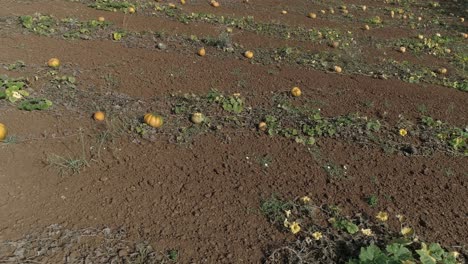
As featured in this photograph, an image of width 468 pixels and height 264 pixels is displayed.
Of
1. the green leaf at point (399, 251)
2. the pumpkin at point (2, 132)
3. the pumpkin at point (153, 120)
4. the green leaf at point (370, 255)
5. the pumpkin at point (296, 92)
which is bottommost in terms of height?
the pumpkin at point (2, 132)

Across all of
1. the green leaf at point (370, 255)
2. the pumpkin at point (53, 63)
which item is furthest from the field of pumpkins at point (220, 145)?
the pumpkin at point (53, 63)

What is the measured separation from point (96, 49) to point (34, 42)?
47.3 inches

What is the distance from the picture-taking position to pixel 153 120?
17.8 ft

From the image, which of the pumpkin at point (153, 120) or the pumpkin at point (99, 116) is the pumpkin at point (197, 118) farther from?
the pumpkin at point (99, 116)

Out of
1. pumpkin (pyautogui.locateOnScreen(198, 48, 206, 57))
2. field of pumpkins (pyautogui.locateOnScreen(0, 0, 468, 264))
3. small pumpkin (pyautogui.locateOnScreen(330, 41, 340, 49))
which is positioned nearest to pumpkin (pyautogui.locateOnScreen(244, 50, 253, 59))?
field of pumpkins (pyautogui.locateOnScreen(0, 0, 468, 264))

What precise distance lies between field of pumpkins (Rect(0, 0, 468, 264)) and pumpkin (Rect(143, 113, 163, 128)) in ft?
0.06

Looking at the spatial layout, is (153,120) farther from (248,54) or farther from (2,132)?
(248,54)

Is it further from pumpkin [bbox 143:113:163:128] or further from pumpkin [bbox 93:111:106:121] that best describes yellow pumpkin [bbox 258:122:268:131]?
pumpkin [bbox 93:111:106:121]

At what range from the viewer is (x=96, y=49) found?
24.8ft

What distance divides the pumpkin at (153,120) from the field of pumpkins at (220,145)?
0.06 feet

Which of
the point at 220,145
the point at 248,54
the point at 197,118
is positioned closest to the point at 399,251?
the point at 220,145

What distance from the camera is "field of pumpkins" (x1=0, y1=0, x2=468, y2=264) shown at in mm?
3893

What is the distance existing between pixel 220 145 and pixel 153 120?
97 centimetres

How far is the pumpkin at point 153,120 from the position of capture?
542 centimetres
